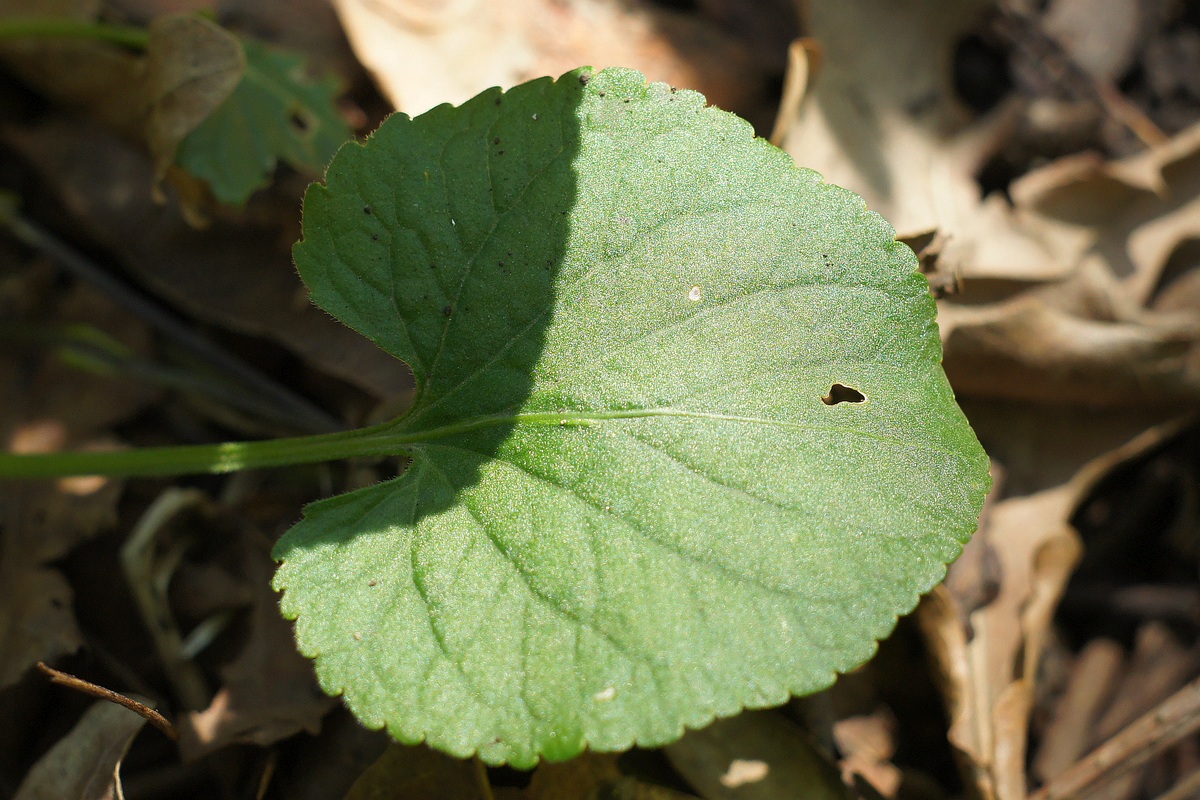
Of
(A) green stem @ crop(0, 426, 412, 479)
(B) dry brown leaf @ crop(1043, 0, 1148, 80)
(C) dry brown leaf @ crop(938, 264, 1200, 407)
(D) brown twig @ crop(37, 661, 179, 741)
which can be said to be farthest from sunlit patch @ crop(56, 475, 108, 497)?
(B) dry brown leaf @ crop(1043, 0, 1148, 80)

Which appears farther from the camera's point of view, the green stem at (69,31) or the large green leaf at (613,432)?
the green stem at (69,31)

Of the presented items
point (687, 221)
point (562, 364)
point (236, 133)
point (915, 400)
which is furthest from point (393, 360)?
point (915, 400)

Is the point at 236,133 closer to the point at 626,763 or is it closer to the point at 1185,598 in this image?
the point at 626,763

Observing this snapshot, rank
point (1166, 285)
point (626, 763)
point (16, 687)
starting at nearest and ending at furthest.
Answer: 1. point (626, 763)
2. point (16, 687)
3. point (1166, 285)

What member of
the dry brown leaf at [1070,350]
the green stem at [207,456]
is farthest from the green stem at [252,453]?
the dry brown leaf at [1070,350]

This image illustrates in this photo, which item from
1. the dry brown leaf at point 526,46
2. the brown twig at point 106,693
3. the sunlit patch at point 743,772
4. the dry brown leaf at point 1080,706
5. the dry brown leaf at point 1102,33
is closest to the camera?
the brown twig at point 106,693

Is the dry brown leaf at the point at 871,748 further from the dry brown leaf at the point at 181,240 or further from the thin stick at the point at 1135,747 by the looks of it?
the dry brown leaf at the point at 181,240
